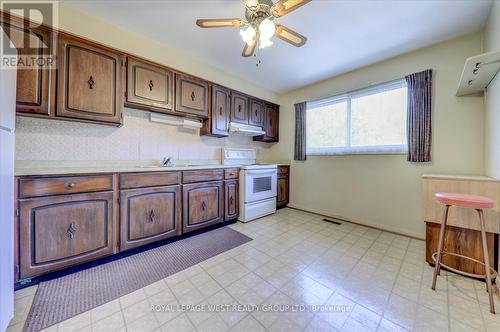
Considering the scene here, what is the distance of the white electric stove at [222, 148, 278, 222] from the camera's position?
3088 mm

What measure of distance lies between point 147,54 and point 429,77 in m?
3.54

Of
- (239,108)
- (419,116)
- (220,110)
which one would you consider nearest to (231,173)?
(220,110)

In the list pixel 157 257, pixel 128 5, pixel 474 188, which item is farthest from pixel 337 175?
pixel 128 5

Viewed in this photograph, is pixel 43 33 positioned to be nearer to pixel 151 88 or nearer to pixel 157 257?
pixel 151 88

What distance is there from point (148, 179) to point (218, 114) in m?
→ 1.50

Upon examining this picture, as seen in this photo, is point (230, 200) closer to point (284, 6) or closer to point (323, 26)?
point (284, 6)

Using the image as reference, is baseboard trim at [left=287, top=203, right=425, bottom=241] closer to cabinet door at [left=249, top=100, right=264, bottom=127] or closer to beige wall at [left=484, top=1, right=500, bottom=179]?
beige wall at [left=484, top=1, right=500, bottom=179]

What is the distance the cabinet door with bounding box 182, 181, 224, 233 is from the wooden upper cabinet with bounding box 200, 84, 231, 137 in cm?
85

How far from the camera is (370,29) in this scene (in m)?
2.10

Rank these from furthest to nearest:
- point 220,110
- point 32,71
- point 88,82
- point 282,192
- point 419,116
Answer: point 282,192, point 220,110, point 419,116, point 88,82, point 32,71

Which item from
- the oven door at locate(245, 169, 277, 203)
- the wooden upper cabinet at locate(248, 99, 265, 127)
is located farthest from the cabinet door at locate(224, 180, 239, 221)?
the wooden upper cabinet at locate(248, 99, 265, 127)

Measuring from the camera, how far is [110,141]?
7.39 feet

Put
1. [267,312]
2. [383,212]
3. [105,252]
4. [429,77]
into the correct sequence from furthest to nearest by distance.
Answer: [383,212] < [429,77] < [105,252] < [267,312]

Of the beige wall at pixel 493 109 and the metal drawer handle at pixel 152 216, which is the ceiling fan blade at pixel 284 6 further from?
the metal drawer handle at pixel 152 216
